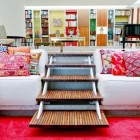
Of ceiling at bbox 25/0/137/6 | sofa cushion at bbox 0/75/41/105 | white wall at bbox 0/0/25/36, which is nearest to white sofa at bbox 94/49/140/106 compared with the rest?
sofa cushion at bbox 0/75/41/105

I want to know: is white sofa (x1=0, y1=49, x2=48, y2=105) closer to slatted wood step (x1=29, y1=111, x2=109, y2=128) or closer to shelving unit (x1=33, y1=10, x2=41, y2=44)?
slatted wood step (x1=29, y1=111, x2=109, y2=128)

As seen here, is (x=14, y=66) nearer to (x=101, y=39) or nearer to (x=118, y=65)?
(x=118, y=65)

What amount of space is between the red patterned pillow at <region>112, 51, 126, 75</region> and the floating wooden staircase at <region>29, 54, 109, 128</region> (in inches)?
12.7

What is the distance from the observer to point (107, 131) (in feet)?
8.62

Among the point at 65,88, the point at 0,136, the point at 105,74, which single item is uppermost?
the point at 105,74

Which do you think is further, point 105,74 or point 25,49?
point 25,49

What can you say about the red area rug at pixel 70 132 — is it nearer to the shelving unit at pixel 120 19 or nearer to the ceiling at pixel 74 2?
the ceiling at pixel 74 2

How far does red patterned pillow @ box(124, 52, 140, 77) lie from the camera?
3.24m

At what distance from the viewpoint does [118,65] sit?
3.40 metres

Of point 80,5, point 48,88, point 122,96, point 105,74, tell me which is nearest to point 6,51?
point 48,88

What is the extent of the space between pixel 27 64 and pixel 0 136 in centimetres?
117

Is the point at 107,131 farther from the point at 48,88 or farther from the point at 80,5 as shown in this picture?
the point at 80,5

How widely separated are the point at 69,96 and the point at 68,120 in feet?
1.67

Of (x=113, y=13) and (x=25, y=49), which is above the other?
(x=113, y=13)
